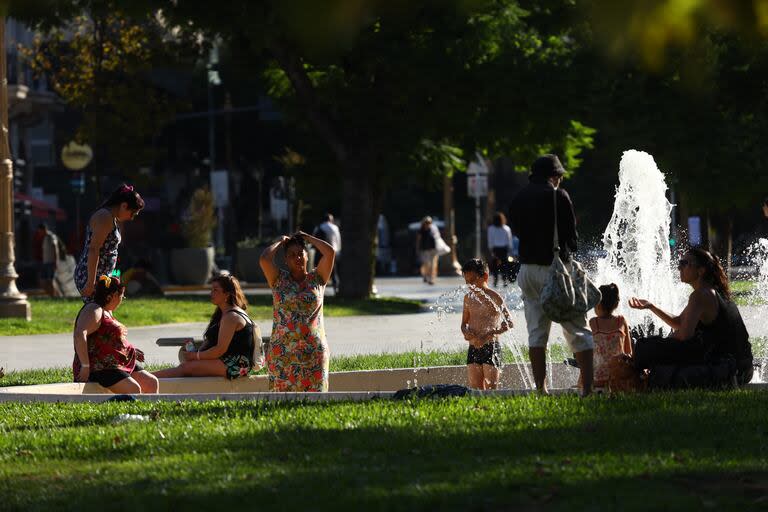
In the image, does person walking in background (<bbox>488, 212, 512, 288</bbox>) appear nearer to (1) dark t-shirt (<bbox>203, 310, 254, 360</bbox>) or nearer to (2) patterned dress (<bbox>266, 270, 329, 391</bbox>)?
(1) dark t-shirt (<bbox>203, 310, 254, 360</bbox>)

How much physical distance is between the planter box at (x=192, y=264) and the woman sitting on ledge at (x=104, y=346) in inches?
1128

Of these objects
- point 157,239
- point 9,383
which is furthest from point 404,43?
point 157,239

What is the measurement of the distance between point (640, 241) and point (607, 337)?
640 cm

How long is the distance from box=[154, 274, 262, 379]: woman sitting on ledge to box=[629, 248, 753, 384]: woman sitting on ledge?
9.62 feet

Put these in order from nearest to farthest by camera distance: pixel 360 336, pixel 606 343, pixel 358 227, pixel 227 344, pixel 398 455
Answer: pixel 398 455 < pixel 606 343 < pixel 227 344 < pixel 360 336 < pixel 358 227

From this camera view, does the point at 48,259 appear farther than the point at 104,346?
Yes

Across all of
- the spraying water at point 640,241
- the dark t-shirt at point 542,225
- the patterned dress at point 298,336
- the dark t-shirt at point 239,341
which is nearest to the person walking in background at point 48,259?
the spraying water at point 640,241

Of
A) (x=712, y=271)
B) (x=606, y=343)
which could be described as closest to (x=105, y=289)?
(x=606, y=343)

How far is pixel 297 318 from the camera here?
33.8 feet

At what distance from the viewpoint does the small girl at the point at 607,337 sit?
33.7 ft

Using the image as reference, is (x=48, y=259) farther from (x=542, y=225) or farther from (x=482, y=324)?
(x=542, y=225)

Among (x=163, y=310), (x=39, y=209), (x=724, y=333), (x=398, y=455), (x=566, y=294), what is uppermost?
(x=39, y=209)

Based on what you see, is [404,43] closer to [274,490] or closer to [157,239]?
[274,490]

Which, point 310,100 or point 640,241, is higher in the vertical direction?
point 310,100
